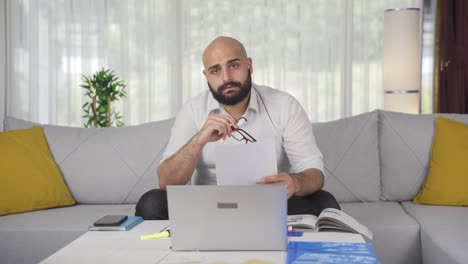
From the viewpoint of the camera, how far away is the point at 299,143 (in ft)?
7.54

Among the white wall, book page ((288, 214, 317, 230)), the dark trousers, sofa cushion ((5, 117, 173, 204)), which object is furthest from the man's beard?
the white wall

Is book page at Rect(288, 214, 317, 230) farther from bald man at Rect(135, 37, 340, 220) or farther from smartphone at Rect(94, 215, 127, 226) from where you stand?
smartphone at Rect(94, 215, 127, 226)

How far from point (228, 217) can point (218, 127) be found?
1.93 ft

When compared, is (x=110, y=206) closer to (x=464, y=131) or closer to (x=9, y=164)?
(x=9, y=164)

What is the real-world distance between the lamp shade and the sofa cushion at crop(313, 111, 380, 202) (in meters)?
Result: 1.32

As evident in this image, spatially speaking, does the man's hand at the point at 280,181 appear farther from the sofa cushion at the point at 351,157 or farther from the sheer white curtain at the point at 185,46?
the sheer white curtain at the point at 185,46

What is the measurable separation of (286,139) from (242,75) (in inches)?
11.9

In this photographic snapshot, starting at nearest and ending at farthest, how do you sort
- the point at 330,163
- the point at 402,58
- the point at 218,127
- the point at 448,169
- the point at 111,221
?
the point at 111,221 → the point at 218,127 → the point at 448,169 → the point at 330,163 → the point at 402,58

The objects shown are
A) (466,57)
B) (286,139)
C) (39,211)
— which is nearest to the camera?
(286,139)

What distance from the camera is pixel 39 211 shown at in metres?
2.62

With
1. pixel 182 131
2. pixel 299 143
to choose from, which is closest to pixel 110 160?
pixel 182 131

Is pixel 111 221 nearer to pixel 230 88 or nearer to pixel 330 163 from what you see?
pixel 230 88

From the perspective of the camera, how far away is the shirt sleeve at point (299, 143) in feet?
7.39

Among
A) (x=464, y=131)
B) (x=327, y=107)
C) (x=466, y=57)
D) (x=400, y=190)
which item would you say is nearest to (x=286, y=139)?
(x=400, y=190)
